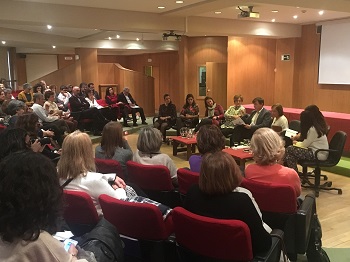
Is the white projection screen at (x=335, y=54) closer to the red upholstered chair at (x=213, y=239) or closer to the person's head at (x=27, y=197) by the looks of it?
the red upholstered chair at (x=213, y=239)

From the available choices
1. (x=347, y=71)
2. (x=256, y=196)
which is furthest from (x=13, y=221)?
(x=347, y=71)

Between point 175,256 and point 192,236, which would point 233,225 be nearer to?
point 192,236

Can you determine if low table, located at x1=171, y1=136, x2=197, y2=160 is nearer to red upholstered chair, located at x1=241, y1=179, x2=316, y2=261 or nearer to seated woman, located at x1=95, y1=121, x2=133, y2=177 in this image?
seated woman, located at x1=95, y1=121, x2=133, y2=177

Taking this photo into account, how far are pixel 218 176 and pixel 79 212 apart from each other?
3.11 ft

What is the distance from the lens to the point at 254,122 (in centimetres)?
697

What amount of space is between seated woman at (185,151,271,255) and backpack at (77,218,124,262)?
19.8 inches

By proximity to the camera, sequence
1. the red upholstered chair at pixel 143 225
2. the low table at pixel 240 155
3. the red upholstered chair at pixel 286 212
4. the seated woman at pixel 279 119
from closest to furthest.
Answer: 1. the red upholstered chair at pixel 143 225
2. the red upholstered chair at pixel 286 212
3. the low table at pixel 240 155
4. the seated woman at pixel 279 119

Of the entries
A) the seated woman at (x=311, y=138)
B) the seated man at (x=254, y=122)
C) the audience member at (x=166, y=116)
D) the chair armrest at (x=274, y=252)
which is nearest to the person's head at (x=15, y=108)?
the audience member at (x=166, y=116)

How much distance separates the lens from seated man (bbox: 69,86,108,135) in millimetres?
9000

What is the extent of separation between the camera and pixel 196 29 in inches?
332

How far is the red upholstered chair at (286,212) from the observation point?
2.61 meters

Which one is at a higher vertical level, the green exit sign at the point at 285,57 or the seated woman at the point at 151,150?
the green exit sign at the point at 285,57

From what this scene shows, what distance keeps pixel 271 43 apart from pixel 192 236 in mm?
10080

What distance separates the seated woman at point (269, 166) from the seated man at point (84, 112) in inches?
263
